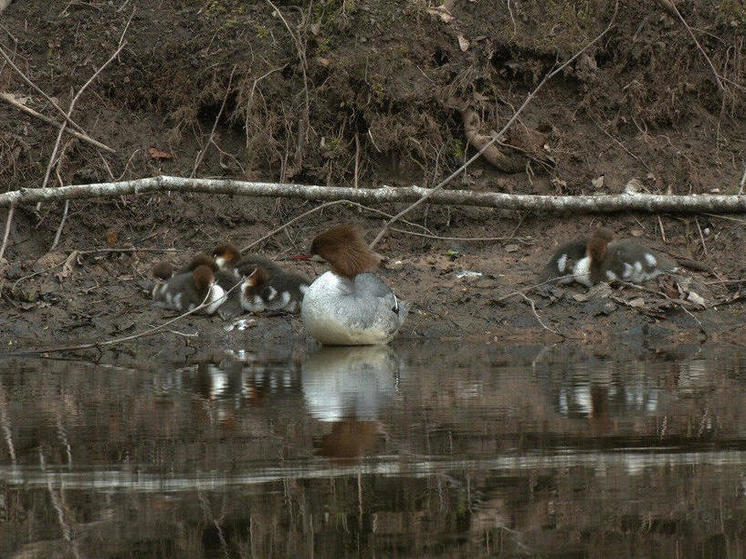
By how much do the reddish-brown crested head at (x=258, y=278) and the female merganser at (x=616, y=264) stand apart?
2554 mm

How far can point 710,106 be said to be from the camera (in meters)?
12.7

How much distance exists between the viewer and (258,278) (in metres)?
10.5

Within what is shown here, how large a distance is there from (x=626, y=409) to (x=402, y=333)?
4.09 meters

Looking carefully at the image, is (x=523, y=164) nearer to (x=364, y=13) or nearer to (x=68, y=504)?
(x=364, y=13)

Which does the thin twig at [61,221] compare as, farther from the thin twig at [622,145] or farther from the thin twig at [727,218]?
the thin twig at [727,218]

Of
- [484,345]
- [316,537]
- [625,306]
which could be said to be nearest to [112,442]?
[316,537]

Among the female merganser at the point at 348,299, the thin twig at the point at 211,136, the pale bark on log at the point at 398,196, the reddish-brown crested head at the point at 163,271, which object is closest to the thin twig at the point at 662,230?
the pale bark on log at the point at 398,196

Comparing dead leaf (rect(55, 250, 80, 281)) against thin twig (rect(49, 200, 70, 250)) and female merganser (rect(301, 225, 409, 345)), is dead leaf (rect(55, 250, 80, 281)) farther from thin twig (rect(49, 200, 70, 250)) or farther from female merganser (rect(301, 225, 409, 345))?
female merganser (rect(301, 225, 409, 345))

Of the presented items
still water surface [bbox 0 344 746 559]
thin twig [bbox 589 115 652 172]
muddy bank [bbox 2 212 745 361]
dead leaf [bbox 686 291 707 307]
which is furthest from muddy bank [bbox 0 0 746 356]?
still water surface [bbox 0 344 746 559]

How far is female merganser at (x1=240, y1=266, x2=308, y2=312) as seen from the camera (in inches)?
410

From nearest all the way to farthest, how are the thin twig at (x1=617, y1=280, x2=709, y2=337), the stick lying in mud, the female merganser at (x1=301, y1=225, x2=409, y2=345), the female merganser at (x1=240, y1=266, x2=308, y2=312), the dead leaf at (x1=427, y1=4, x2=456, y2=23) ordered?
the stick lying in mud → the female merganser at (x1=301, y1=225, x2=409, y2=345) → the thin twig at (x1=617, y1=280, x2=709, y2=337) → the female merganser at (x1=240, y1=266, x2=308, y2=312) → the dead leaf at (x1=427, y1=4, x2=456, y2=23)

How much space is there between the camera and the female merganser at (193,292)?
10297mm

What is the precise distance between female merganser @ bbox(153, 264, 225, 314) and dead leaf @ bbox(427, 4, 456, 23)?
3892 millimetres

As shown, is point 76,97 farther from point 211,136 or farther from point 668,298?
point 668,298
